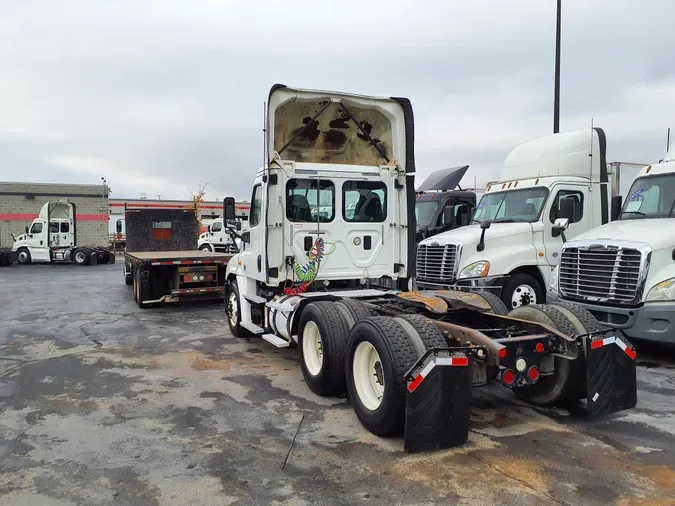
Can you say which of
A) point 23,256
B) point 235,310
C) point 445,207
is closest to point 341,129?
point 235,310

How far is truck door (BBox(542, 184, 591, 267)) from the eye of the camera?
9.80 metres

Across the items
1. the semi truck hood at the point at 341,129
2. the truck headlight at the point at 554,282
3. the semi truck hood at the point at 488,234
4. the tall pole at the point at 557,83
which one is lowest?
the truck headlight at the point at 554,282

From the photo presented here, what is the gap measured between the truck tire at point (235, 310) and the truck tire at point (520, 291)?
14.4ft

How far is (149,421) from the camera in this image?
5.15 m

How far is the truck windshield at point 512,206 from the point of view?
10031 millimetres

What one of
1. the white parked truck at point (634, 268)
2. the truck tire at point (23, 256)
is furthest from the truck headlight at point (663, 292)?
the truck tire at point (23, 256)

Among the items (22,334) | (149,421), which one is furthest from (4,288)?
(149,421)

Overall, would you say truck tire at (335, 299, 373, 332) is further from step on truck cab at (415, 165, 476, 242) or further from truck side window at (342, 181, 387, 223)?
step on truck cab at (415, 165, 476, 242)

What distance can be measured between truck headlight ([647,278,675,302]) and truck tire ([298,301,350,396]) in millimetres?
3999

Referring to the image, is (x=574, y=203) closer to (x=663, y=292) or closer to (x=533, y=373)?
(x=663, y=292)

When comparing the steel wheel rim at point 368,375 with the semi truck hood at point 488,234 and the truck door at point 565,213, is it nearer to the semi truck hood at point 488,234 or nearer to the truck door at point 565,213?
the semi truck hood at point 488,234

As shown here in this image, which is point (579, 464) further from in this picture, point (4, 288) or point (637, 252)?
point (4, 288)

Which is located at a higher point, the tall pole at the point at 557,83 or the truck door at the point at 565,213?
the tall pole at the point at 557,83

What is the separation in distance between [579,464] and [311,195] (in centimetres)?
471
